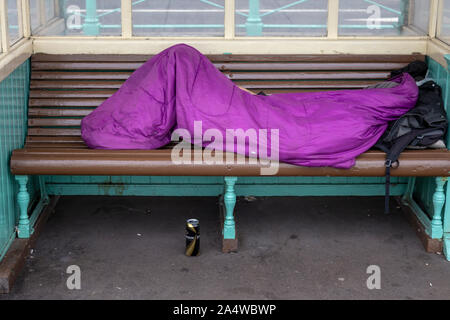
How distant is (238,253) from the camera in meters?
4.81

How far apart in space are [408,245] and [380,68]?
4.78ft

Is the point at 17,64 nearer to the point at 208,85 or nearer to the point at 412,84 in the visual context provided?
the point at 208,85

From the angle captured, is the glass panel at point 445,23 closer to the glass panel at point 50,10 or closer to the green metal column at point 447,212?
the green metal column at point 447,212

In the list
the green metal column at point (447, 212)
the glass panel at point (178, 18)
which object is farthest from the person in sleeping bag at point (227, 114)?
the glass panel at point (178, 18)

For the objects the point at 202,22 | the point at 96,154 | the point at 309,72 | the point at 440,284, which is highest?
the point at 202,22

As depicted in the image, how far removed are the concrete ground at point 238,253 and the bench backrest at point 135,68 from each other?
0.86 m

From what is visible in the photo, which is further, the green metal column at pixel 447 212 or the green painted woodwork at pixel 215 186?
the green painted woodwork at pixel 215 186

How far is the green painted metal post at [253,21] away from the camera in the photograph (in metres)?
5.50

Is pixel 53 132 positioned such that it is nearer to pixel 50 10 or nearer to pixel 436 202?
pixel 50 10

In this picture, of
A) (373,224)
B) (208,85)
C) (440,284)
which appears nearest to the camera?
(440,284)

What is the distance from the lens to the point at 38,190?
5402 millimetres

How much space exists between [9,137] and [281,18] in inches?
92.3

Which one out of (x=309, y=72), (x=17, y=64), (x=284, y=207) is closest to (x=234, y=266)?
(x=284, y=207)

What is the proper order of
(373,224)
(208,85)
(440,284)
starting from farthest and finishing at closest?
(373,224) → (208,85) → (440,284)
